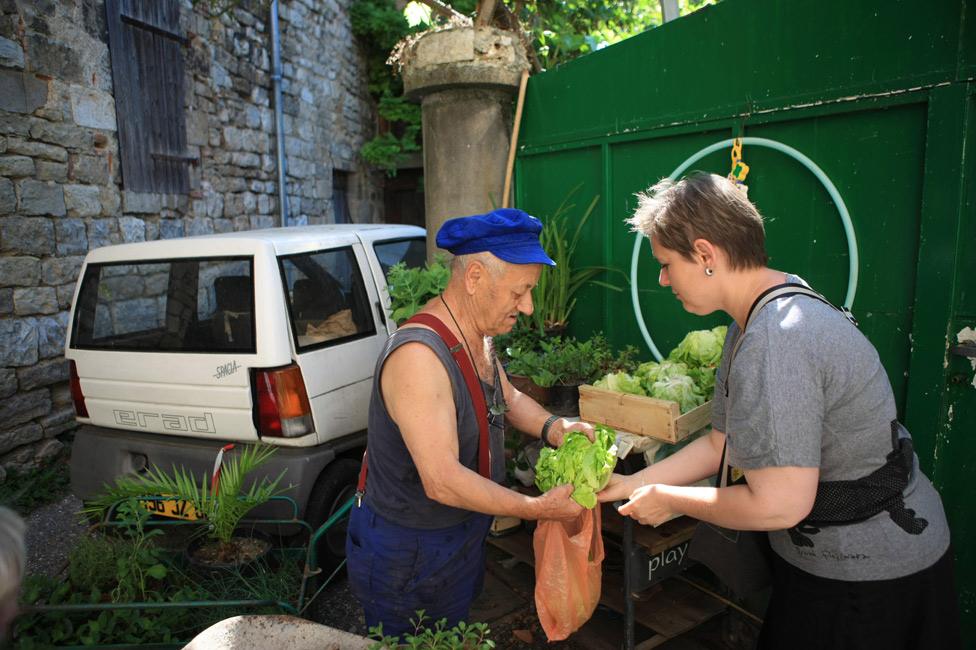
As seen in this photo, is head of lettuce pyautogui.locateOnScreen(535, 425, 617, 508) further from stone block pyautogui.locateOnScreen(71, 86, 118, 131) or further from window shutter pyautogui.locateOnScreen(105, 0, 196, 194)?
window shutter pyautogui.locateOnScreen(105, 0, 196, 194)

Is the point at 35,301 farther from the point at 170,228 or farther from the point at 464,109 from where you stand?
the point at 464,109

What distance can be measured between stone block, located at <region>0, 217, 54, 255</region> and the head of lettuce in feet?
17.0

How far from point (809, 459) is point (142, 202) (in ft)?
23.0

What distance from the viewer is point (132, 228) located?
670 centimetres

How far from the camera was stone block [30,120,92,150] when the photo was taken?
5.61 m

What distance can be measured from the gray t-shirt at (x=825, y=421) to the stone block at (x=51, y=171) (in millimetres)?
6138

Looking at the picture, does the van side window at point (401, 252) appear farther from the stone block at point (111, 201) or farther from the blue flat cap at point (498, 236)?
the stone block at point (111, 201)

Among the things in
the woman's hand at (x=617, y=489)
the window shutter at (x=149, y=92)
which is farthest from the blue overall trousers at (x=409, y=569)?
the window shutter at (x=149, y=92)

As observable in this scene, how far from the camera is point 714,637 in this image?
3207mm

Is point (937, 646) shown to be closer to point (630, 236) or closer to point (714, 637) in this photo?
point (714, 637)

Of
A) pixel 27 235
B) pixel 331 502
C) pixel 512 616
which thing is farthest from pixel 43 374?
pixel 512 616

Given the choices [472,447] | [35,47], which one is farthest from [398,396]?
[35,47]

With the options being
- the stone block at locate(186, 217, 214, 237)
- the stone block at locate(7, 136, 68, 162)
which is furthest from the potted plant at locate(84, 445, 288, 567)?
the stone block at locate(186, 217, 214, 237)

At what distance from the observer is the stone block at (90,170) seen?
19.7 ft
